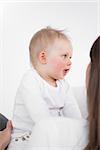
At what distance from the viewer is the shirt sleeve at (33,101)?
908 mm

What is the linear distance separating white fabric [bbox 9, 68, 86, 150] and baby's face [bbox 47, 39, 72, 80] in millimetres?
48

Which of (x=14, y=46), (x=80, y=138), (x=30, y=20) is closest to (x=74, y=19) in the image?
(x=30, y=20)

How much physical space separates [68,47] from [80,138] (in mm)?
436

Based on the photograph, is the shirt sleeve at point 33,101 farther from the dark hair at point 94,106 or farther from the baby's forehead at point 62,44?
the dark hair at point 94,106

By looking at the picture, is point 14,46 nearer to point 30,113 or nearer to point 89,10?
point 89,10

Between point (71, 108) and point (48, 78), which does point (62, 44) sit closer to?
point (48, 78)

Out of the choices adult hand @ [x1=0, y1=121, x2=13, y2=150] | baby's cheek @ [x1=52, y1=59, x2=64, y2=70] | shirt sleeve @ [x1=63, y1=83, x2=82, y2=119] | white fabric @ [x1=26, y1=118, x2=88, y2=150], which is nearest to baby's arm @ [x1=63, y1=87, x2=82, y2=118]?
shirt sleeve @ [x1=63, y1=83, x2=82, y2=119]

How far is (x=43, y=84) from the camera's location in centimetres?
98

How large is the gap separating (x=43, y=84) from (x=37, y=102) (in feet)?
0.29

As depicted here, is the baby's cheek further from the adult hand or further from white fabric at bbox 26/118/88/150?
white fabric at bbox 26/118/88/150

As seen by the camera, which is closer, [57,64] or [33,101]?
[33,101]

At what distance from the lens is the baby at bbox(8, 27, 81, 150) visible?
0.93 metres

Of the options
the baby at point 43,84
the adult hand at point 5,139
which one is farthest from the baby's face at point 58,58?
the adult hand at point 5,139

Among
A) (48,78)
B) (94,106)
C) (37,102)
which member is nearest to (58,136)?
(94,106)
